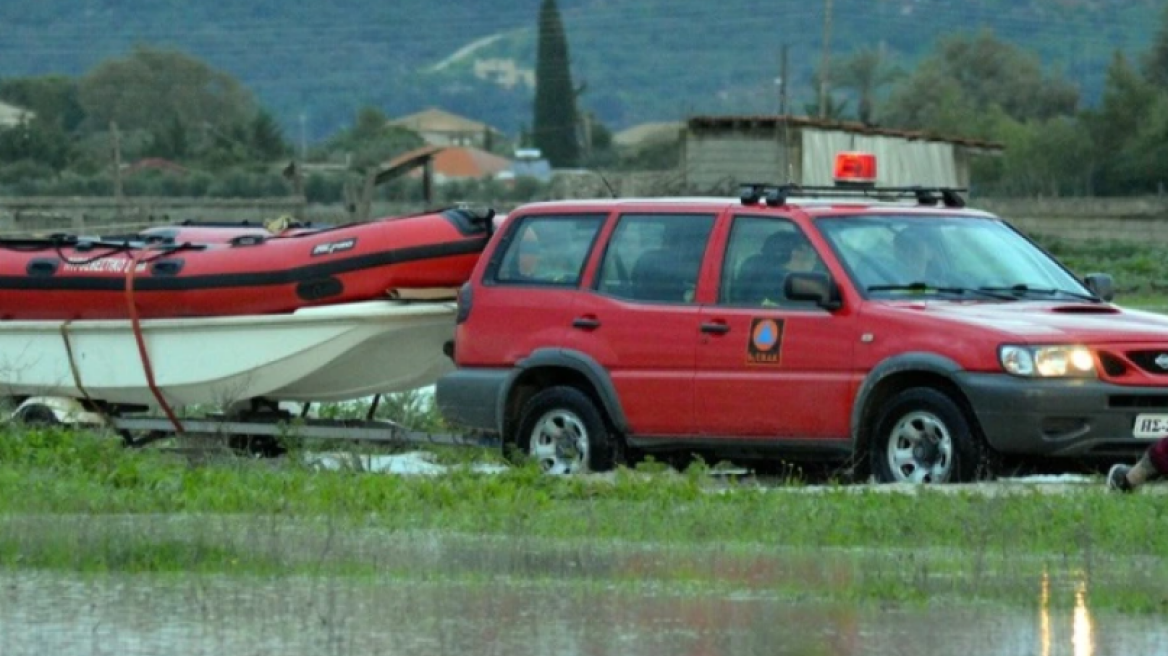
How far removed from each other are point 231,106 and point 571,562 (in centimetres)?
11897

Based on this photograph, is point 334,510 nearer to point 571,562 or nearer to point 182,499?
point 182,499

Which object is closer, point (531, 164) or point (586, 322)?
point (586, 322)

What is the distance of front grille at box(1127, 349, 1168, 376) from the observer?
525 inches

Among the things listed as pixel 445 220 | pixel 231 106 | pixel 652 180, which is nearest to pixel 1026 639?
pixel 445 220

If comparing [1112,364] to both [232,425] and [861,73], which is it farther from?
[861,73]

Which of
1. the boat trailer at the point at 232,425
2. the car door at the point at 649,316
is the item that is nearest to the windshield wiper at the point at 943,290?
the car door at the point at 649,316

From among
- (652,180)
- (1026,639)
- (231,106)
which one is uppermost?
(1026,639)

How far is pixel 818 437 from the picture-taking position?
14.0 metres

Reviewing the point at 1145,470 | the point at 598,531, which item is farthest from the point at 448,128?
the point at 598,531

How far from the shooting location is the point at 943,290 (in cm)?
1422

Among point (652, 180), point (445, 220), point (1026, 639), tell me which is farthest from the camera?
point (652, 180)

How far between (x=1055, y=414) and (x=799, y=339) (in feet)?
5.28

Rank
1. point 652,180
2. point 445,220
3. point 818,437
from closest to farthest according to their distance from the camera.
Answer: point 818,437 < point 445,220 < point 652,180

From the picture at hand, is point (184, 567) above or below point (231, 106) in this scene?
above
